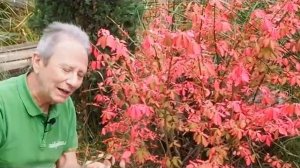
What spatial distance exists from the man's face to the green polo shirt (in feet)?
0.34

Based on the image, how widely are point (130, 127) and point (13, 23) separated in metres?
3.62

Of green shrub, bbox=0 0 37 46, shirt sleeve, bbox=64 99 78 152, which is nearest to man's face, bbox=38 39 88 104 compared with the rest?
shirt sleeve, bbox=64 99 78 152

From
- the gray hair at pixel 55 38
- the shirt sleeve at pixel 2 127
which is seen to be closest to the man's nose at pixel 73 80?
the gray hair at pixel 55 38

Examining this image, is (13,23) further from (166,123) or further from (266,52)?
(266,52)

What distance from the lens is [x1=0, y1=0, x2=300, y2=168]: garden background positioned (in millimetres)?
3668

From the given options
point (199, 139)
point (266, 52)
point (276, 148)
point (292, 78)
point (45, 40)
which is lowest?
point (276, 148)

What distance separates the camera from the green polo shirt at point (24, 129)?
252cm

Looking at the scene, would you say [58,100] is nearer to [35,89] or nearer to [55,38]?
[35,89]

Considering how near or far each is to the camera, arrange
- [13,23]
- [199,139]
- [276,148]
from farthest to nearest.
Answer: [13,23]
[276,148]
[199,139]

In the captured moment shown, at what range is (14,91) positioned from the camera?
2557 millimetres

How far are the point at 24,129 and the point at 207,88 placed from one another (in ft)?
A: 5.56

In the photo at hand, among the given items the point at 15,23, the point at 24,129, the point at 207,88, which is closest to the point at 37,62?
the point at 24,129

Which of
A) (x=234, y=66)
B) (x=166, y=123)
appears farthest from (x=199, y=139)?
(x=234, y=66)

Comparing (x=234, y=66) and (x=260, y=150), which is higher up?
(x=234, y=66)
